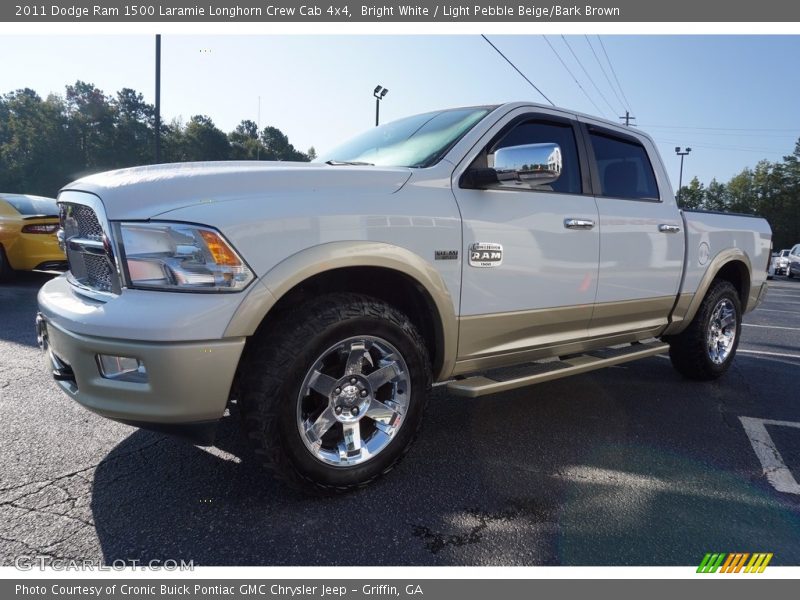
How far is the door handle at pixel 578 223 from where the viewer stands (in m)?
3.21

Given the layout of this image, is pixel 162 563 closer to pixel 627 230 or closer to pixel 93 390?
pixel 93 390

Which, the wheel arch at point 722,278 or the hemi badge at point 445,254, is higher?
the hemi badge at point 445,254

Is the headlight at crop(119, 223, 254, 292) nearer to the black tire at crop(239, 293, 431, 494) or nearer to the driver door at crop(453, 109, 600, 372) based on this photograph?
the black tire at crop(239, 293, 431, 494)

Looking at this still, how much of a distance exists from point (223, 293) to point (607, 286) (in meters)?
2.52

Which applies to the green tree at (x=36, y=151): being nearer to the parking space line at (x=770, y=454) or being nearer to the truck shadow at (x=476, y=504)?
the truck shadow at (x=476, y=504)

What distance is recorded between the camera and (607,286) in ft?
11.6

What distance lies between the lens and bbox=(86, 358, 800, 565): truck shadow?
81.4 inches

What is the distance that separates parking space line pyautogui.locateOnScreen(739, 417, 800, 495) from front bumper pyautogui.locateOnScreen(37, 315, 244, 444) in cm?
275

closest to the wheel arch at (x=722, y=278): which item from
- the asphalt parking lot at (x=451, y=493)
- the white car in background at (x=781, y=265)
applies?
the asphalt parking lot at (x=451, y=493)

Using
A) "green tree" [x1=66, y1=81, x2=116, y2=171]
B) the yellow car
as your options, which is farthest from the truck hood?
"green tree" [x1=66, y1=81, x2=116, y2=171]

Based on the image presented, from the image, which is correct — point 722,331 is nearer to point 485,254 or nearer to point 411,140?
point 485,254

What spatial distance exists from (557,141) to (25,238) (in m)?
7.95

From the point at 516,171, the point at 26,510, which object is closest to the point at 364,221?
the point at 516,171

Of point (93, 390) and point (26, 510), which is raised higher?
point (93, 390)
